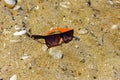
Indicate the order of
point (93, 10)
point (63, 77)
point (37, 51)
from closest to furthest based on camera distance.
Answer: point (63, 77) < point (37, 51) < point (93, 10)

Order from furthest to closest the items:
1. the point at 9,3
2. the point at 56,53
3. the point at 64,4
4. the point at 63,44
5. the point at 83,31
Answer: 1. the point at 64,4
2. the point at 9,3
3. the point at 83,31
4. the point at 63,44
5. the point at 56,53

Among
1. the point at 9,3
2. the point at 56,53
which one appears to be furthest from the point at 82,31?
the point at 9,3

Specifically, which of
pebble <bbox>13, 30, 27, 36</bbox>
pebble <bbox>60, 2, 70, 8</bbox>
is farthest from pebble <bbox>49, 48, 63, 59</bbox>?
pebble <bbox>60, 2, 70, 8</bbox>

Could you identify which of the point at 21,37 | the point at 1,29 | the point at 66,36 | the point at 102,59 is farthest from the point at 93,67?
the point at 1,29

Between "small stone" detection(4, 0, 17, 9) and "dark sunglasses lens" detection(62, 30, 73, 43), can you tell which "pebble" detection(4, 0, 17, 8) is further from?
"dark sunglasses lens" detection(62, 30, 73, 43)

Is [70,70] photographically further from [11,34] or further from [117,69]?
[11,34]

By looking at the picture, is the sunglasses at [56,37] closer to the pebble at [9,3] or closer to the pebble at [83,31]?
the pebble at [83,31]

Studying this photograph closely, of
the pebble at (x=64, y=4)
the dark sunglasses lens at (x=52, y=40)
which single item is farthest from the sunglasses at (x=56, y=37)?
the pebble at (x=64, y=4)

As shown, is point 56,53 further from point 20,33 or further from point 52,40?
point 20,33
